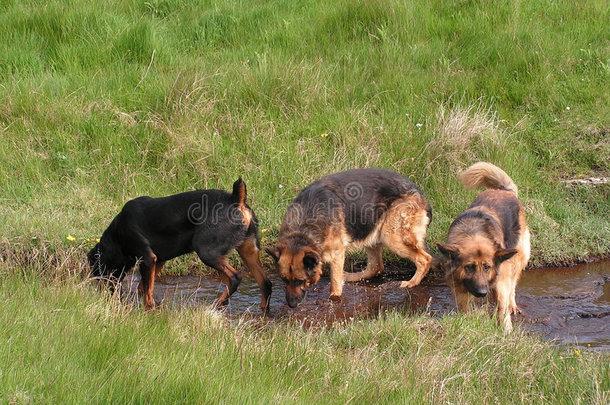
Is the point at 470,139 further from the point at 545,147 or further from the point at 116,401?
the point at 116,401

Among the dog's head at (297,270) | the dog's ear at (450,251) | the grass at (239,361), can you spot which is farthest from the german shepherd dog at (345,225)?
the grass at (239,361)

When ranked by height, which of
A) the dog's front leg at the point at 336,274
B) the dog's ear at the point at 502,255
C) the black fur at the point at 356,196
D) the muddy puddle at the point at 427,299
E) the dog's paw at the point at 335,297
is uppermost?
the black fur at the point at 356,196

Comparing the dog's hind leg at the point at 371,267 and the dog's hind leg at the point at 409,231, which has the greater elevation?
the dog's hind leg at the point at 409,231

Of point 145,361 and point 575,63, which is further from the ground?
point 575,63

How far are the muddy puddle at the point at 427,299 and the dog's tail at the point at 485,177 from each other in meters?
1.13

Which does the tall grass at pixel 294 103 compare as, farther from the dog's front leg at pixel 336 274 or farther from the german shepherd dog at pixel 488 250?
the dog's front leg at pixel 336 274

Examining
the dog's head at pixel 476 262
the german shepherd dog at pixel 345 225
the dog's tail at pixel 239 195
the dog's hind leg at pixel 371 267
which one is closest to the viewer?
the dog's head at pixel 476 262

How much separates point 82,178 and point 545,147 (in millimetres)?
6372

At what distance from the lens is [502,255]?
21.0 feet

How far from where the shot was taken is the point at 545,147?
1004cm

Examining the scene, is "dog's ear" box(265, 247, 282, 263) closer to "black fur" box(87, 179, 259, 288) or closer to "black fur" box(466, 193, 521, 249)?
"black fur" box(87, 179, 259, 288)

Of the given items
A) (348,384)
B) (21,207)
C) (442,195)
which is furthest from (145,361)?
(442,195)

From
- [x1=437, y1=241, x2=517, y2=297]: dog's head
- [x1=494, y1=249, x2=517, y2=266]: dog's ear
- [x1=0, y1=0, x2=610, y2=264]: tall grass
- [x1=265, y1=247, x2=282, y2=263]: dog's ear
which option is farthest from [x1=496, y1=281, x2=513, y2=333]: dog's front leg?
[x1=265, y1=247, x2=282, y2=263]: dog's ear

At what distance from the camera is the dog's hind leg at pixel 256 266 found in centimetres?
710
